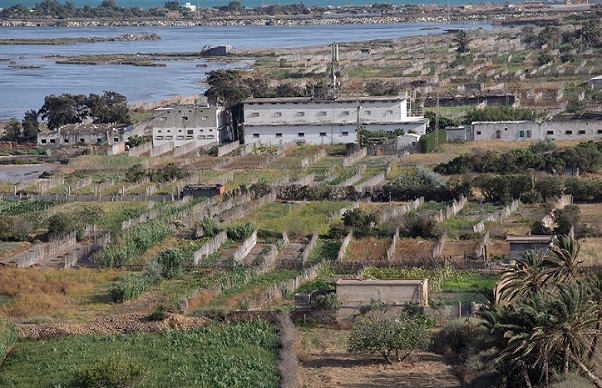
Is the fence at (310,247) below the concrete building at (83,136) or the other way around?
the other way around

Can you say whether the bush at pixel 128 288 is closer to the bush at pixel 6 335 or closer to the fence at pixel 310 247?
the bush at pixel 6 335

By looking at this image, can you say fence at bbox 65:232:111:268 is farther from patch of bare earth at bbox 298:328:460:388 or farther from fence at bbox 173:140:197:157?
fence at bbox 173:140:197:157

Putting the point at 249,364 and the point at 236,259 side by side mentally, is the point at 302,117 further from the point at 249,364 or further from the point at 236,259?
the point at 249,364

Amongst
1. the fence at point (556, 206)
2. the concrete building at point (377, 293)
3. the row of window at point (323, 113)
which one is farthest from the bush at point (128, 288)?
the row of window at point (323, 113)

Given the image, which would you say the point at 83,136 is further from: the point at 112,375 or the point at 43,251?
the point at 112,375

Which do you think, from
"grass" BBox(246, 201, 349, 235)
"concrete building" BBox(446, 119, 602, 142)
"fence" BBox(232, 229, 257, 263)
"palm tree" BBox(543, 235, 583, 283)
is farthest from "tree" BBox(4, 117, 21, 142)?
"palm tree" BBox(543, 235, 583, 283)
